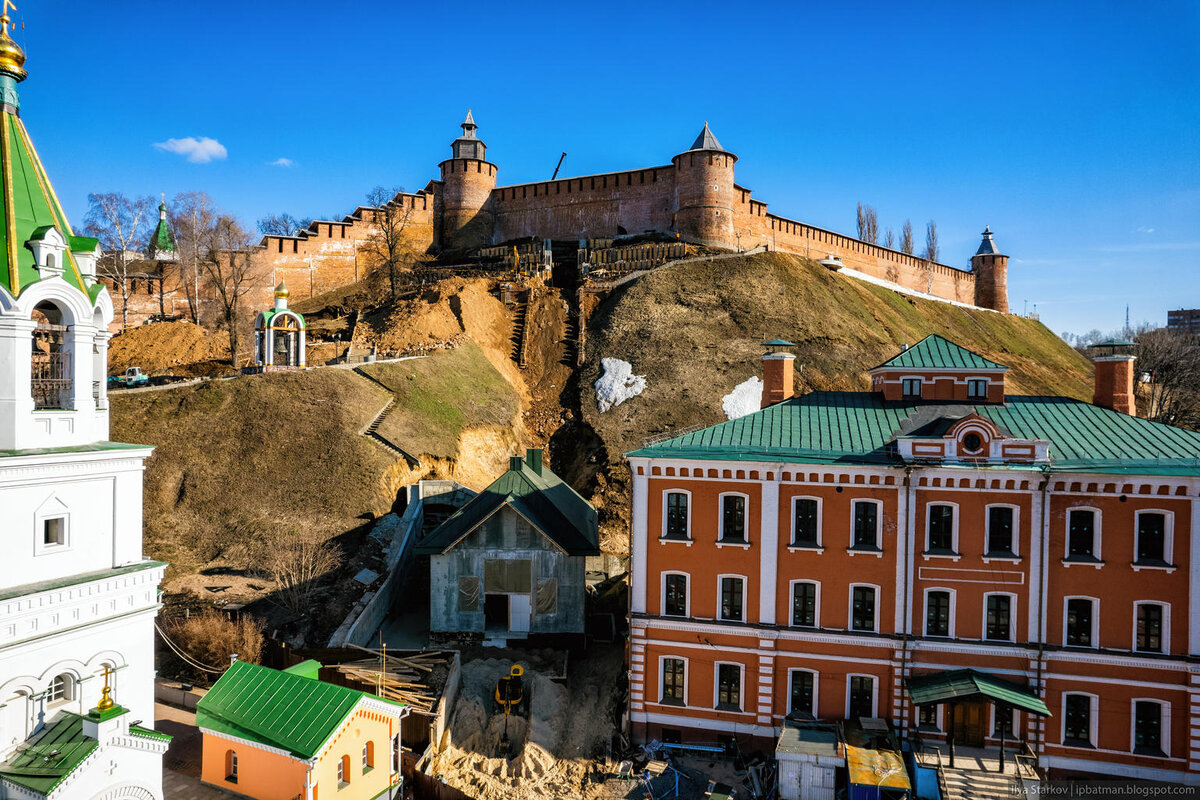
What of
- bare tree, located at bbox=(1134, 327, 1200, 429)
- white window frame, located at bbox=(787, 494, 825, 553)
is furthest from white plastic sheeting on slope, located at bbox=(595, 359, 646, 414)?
bare tree, located at bbox=(1134, 327, 1200, 429)

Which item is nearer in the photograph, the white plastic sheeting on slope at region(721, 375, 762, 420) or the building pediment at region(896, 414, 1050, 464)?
the building pediment at region(896, 414, 1050, 464)

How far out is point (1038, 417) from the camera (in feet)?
68.8

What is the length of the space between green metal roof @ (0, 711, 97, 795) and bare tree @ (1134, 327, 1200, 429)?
60.3 meters

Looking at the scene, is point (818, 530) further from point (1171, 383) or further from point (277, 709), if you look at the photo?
point (1171, 383)

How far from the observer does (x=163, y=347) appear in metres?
48.8

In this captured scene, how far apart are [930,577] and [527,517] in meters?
12.6

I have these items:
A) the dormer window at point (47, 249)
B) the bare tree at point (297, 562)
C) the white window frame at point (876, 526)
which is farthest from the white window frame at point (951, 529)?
the bare tree at point (297, 562)

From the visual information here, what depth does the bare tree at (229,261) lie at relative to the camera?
187 ft

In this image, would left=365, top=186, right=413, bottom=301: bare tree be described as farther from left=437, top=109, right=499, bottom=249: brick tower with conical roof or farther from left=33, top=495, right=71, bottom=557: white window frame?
left=33, top=495, right=71, bottom=557: white window frame

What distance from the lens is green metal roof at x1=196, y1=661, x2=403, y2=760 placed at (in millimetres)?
15359

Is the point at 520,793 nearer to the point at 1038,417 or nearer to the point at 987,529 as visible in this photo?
the point at 987,529

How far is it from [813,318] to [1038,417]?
31.7m

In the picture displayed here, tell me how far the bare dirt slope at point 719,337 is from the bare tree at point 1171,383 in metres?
6.97

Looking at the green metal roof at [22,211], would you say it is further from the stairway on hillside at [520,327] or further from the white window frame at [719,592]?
the stairway on hillside at [520,327]
